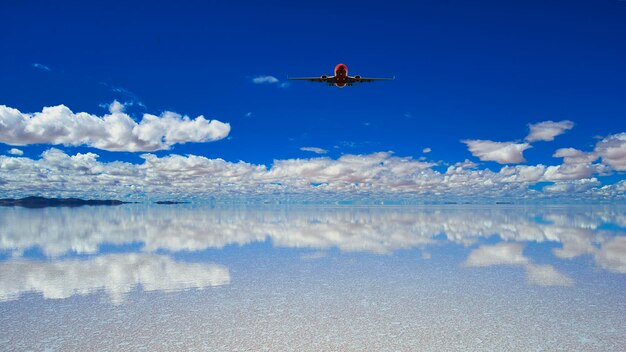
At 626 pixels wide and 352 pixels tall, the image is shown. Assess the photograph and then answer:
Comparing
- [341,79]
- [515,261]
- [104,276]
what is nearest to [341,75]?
[341,79]

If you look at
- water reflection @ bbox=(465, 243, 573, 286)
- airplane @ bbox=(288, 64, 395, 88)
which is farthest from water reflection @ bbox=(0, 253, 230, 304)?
airplane @ bbox=(288, 64, 395, 88)

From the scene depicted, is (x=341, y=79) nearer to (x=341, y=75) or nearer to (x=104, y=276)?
(x=341, y=75)

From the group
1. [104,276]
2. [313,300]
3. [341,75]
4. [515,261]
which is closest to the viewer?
[313,300]

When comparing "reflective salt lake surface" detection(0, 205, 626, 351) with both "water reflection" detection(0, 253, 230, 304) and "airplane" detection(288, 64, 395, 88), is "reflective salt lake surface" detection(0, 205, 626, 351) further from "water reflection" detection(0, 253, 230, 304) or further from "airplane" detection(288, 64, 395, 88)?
"airplane" detection(288, 64, 395, 88)

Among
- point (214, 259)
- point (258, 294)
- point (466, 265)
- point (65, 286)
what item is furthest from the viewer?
point (214, 259)

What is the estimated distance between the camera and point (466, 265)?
1967 cm

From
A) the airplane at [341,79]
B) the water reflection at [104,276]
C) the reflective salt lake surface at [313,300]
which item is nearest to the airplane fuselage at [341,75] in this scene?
the airplane at [341,79]

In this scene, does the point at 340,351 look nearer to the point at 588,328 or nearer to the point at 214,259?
the point at 588,328

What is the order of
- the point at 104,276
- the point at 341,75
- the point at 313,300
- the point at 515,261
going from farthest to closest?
the point at 341,75 → the point at 515,261 → the point at 104,276 → the point at 313,300

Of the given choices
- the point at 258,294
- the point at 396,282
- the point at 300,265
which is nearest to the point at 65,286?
the point at 258,294

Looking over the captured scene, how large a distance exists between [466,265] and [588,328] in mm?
9307

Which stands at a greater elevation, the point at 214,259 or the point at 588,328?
the point at 214,259

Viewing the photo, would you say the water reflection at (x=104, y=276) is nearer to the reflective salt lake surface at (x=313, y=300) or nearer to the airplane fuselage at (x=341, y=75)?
the reflective salt lake surface at (x=313, y=300)

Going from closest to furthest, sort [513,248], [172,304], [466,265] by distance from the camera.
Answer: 1. [172,304]
2. [466,265]
3. [513,248]
